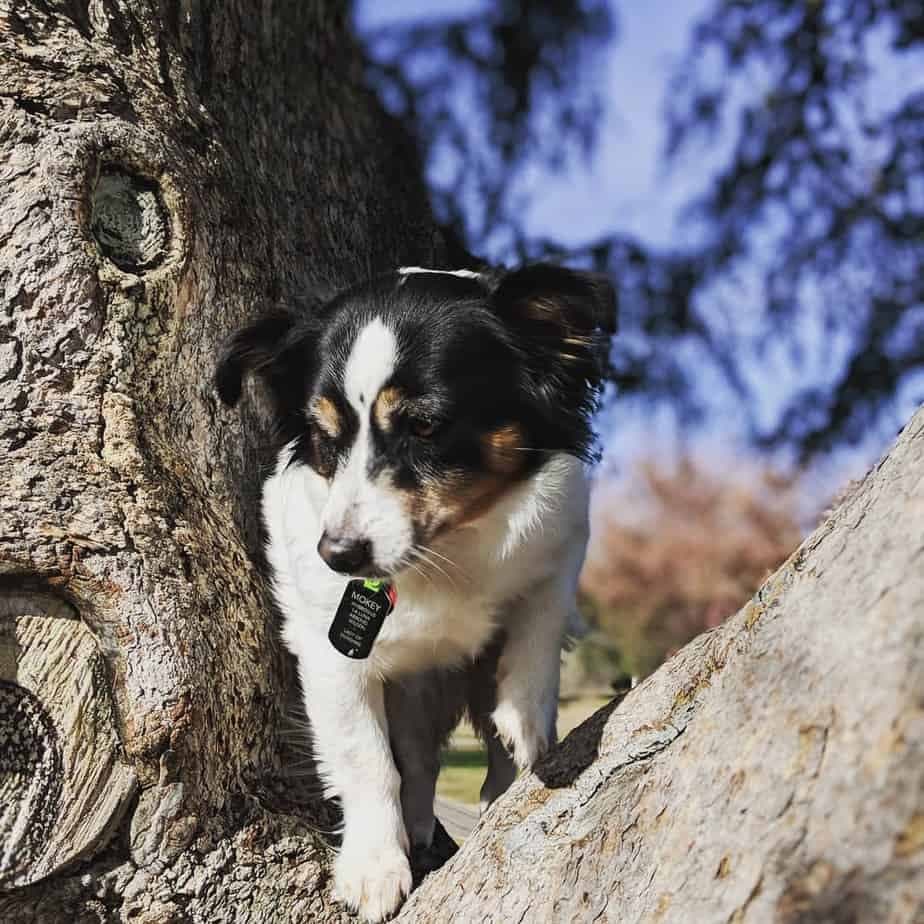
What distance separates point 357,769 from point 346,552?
2.09ft

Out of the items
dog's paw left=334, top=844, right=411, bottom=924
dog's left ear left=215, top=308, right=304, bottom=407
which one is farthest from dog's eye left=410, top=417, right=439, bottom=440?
dog's paw left=334, top=844, right=411, bottom=924

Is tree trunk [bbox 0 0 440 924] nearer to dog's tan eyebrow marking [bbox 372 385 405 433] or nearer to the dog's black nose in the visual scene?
the dog's black nose

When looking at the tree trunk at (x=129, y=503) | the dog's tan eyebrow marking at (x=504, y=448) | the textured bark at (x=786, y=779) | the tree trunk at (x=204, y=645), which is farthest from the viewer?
the dog's tan eyebrow marking at (x=504, y=448)

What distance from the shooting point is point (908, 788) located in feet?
4.37

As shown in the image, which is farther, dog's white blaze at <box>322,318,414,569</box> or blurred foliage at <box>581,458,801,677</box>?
blurred foliage at <box>581,458,801,677</box>

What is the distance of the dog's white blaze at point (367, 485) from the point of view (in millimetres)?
2400

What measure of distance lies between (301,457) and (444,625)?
0.57 metres

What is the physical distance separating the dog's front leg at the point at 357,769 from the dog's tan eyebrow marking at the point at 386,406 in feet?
1.96

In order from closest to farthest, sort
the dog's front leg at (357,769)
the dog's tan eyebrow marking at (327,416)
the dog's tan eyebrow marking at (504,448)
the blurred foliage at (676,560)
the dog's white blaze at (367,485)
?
the dog's white blaze at (367,485) → the dog's front leg at (357,769) → the dog's tan eyebrow marking at (327,416) → the dog's tan eyebrow marking at (504,448) → the blurred foliage at (676,560)

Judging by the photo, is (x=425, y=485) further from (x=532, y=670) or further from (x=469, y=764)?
(x=469, y=764)

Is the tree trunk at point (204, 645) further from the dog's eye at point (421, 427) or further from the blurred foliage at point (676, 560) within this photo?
the blurred foliage at point (676, 560)

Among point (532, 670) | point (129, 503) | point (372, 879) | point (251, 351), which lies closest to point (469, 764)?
point (532, 670)

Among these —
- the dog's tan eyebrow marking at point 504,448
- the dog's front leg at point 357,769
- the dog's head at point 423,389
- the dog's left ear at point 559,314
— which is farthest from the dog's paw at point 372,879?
the dog's left ear at point 559,314

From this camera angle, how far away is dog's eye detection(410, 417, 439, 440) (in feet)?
8.46
